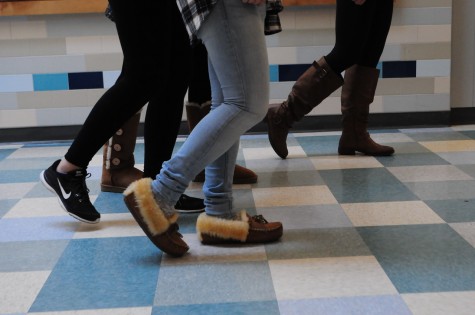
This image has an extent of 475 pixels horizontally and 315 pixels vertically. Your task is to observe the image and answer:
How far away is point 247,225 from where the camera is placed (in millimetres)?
1791

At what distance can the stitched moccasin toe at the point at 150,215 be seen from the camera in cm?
164

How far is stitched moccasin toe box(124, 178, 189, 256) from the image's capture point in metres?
1.64

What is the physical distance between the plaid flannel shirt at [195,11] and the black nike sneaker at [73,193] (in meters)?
0.65

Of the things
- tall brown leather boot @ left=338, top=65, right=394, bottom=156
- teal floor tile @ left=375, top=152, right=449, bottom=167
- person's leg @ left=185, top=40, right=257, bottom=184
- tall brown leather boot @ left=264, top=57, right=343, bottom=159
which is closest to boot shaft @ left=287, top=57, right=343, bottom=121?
tall brown leather boot @ left=264, top=57, right=343, bottom=159

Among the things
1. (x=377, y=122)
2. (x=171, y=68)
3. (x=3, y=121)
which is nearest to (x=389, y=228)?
(x=171, y=68)

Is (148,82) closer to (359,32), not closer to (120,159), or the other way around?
(120,159)

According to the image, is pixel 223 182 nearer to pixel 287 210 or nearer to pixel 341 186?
pixel 287 210

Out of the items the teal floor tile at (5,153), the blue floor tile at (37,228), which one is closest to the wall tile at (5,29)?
the teal floor tile at (5,153)

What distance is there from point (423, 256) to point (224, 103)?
2.11 ft

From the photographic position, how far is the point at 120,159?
2.44m

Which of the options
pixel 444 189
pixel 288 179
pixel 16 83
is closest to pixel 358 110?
pixel 288 179

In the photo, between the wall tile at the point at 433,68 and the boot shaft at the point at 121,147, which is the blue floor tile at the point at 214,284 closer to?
the boot shaft at the point at 121,147

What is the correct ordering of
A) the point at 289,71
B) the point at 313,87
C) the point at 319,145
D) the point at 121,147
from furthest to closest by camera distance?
the point at 289,71 < the point at 319,145 < the point at 313,87 < the point at 121,147

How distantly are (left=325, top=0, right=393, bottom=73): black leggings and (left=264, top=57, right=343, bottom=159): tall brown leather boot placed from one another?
5 cm
